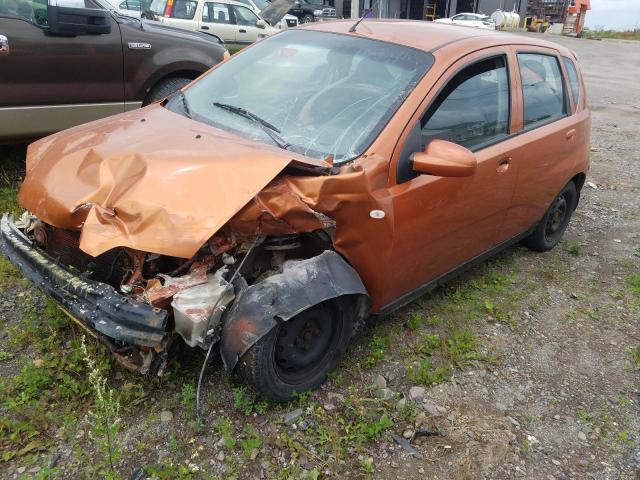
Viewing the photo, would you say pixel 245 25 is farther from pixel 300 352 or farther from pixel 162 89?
pixel 300 352

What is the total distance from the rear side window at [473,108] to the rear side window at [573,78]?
44.4 inches

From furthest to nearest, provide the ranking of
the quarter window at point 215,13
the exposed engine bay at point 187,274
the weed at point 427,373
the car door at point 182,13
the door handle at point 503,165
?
the quarter window at point 215,13, the car door at point 182,13, the door handle at point 503,165, the weed at point 427,373, the exposed engine bay at point 187,274

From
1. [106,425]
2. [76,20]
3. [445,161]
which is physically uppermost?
[76,20]

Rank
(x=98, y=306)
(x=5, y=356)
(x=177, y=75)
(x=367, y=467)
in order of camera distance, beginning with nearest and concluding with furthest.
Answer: (x=98, y=306) < (x=367, y=467) < (x=5, y=356) < (x=177, y=75)

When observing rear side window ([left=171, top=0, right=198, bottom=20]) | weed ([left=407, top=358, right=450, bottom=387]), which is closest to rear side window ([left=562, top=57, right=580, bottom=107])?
weed ([left=407, top=358, right=450, bottom=387])

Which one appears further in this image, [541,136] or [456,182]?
[541,136]

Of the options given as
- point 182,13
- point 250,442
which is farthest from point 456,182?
point 182,13

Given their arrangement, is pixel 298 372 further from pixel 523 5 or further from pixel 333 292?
pixel 523 5

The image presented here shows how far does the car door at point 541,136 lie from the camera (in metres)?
3.70

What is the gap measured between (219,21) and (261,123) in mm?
12068

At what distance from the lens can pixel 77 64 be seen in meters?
4.87

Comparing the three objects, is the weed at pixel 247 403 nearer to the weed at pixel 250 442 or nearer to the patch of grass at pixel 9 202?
the weed at pixel 250 442

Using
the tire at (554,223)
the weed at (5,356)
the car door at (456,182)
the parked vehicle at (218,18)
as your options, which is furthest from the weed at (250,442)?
the parked vehicle at (218,18)

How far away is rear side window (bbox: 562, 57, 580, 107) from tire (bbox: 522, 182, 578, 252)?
0.73 m
